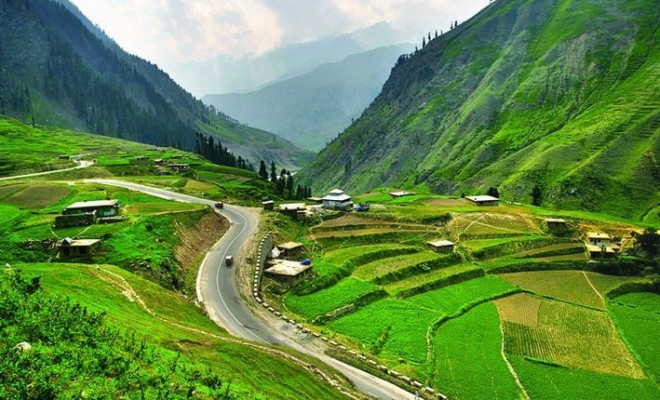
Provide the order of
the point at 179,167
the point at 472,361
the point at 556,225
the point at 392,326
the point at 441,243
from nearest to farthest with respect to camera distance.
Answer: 1. the point at 472,361
2. the point at 392,326
3. the point at 441,243
4. the point at 556,225
5. the point at 179,167

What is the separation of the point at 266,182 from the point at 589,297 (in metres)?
105

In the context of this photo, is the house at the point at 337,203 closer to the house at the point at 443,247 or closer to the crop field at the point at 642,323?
the house at the point at 443,247

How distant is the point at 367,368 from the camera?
161 feet

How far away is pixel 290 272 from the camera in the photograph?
6819 centimetres

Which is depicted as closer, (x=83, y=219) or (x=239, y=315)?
(x=239, y=315)

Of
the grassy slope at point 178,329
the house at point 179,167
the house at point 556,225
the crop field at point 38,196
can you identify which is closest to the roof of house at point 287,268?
the grassy slope at point 178,329

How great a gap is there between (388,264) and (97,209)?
48.6 m

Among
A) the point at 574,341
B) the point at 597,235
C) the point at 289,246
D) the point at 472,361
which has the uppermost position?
the point at 289,246

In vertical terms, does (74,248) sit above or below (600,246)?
above

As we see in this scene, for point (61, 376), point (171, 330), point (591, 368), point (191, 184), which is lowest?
point (591, 368)

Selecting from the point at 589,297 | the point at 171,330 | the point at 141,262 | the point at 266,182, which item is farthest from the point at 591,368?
the point at 266,182

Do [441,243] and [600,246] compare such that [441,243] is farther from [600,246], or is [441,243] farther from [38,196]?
[38,196]

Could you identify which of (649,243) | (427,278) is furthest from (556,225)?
(427,278)

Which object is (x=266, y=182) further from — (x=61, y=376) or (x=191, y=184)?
(x=61, y=376)
